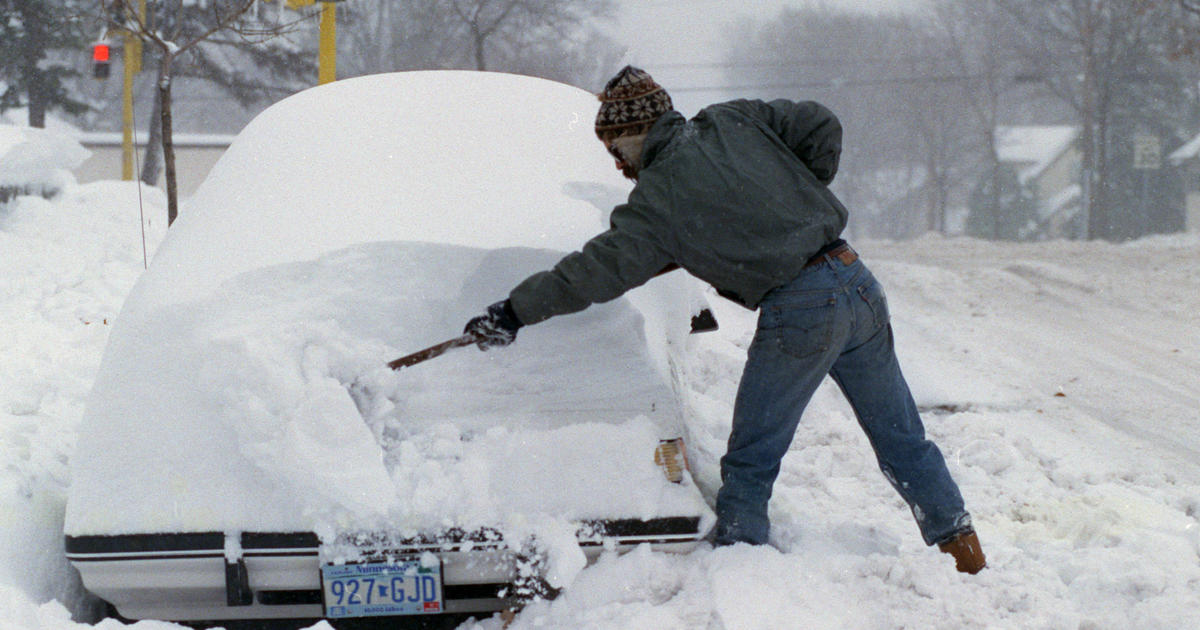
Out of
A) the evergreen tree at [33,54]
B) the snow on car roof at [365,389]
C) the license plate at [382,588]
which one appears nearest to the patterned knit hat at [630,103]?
the snow on car roof at [365,389]

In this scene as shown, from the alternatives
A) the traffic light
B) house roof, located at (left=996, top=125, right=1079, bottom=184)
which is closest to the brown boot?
the traffic light

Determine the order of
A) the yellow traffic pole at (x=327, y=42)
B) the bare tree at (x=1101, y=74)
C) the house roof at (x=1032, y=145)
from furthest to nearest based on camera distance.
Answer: the house roof at (x=1032, y=145), the bare tree at (x=1101, y=74), the yellow traffic pole at (x=327, y=42)

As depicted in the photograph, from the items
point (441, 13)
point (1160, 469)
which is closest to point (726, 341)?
point (1160, 469)

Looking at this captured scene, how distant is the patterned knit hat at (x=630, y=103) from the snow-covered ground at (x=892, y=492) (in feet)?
2.63

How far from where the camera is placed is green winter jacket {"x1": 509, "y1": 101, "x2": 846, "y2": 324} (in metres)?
2.48

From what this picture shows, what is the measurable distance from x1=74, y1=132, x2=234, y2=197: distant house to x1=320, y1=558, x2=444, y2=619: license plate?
23353 millimetres

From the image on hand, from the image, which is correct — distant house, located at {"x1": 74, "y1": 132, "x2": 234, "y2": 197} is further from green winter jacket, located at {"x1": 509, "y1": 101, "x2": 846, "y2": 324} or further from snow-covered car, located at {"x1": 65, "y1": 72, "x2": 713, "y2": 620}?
green winter jacket, located at {"x1": 509, "y1": 101, "x2": 846, "y2": 324}

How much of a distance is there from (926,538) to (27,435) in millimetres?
2998

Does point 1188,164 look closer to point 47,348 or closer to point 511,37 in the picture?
point 511,37

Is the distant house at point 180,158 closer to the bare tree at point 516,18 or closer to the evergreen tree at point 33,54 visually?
the evergreen tree at point 33,54

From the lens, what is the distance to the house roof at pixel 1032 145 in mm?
37781

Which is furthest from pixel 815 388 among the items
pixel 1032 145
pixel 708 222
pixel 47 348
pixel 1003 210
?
pixel 1032 145

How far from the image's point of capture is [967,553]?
283 cm

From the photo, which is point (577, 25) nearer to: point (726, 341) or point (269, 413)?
point (726, 341)
